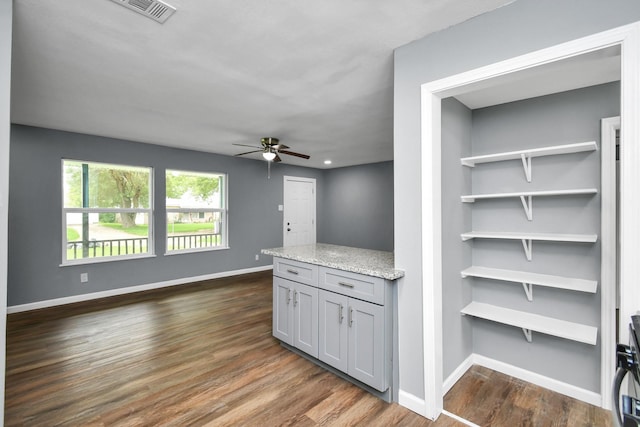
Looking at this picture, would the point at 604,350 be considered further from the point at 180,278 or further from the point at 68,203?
the point at 68,203

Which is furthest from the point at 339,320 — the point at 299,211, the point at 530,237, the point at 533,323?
the point at 299,211

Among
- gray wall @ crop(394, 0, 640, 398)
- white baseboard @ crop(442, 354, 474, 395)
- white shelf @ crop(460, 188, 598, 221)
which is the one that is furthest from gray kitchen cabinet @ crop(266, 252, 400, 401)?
white shelf @ crop(460, 188, 598, 221)

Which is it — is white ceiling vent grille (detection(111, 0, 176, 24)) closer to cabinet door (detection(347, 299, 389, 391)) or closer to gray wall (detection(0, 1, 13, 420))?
gray wall (detection(0, 1, 13, 420))

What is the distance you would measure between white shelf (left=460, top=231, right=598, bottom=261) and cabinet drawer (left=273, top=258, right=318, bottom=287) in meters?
1.23

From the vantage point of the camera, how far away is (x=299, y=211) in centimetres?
749

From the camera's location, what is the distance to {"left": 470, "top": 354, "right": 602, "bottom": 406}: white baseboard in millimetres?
2076

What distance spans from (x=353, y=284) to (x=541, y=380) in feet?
5.20

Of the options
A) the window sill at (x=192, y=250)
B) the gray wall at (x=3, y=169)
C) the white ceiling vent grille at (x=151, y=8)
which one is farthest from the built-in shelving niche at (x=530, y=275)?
the window sill at (x=192, y=250)

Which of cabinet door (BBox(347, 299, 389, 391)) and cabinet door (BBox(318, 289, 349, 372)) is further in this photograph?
cabinet door (BBox(318, 289, 349, 372))

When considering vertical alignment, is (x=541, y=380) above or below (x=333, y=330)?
below

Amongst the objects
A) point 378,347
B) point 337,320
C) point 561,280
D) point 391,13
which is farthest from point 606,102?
point 337,320

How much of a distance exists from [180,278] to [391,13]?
5.17 meters

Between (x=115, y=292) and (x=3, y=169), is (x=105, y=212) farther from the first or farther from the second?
(x=3, y=169)

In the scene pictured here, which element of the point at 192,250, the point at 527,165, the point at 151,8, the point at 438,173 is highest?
the point at 151,8
